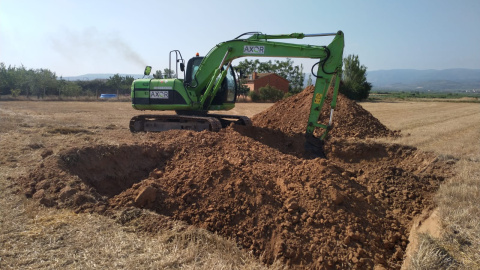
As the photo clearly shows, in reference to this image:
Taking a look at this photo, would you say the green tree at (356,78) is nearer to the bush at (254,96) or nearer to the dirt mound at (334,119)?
the bush at (254,96)

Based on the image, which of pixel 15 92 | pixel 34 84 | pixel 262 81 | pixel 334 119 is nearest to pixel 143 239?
pixel 334 119

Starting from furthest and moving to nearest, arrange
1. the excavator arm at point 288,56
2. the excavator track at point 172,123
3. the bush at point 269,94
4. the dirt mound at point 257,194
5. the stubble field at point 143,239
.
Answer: the bush at point 269,94, the excavator track at point 172,123, the excavator arm at point 288,56, the dirt mound at point 257,194, the stubble field at point 143,239

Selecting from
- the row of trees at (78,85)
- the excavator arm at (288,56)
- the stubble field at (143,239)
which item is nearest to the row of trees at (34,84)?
the row of trees at (78,85)

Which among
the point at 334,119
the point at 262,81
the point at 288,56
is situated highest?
the point at 262,81

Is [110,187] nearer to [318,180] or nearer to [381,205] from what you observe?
[318,180]

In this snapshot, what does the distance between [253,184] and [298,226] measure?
0.96m

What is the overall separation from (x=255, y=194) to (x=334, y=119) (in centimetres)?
659

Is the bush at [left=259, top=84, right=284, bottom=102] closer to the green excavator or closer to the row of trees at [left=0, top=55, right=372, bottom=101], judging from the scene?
the row of trees at [left=0, top=55, right=372, bottom=101]

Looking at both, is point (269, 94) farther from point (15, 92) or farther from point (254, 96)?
point (15, 92)

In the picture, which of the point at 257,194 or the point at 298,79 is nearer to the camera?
the point at 257,194

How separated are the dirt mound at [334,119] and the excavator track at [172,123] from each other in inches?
85.0

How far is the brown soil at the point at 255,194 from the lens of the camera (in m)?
4.30

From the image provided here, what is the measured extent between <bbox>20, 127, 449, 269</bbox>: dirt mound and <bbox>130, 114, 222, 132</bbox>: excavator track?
256 centimetres

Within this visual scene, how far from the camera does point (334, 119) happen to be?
425 inches
